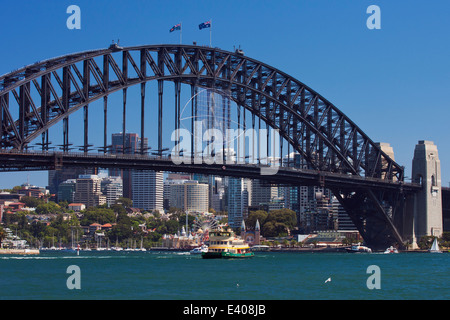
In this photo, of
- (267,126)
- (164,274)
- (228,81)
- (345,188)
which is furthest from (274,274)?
(345,188)

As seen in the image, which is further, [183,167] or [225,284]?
[183,167]

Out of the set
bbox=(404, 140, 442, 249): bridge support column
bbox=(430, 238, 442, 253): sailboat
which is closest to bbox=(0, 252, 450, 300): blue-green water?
bbox=(404, 140, 442, 249): bridge support column

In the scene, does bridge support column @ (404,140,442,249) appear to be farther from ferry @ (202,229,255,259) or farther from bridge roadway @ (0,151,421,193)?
ferry @ (202,229,255,259)

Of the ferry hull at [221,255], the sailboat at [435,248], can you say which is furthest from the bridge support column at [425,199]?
the ferry hull at [221,255]

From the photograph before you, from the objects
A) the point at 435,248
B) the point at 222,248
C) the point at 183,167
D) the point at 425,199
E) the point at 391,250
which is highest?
the point at 183,167

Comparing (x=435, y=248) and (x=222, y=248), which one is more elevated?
(x=222, y=248)

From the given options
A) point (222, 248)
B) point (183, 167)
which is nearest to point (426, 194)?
point (222, 248)

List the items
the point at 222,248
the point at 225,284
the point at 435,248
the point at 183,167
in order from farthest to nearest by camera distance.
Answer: the point at 435,248
the point at 222,248
the point at 183,167
the point at 225,284

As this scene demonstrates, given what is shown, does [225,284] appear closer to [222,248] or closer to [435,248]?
[222,248]
